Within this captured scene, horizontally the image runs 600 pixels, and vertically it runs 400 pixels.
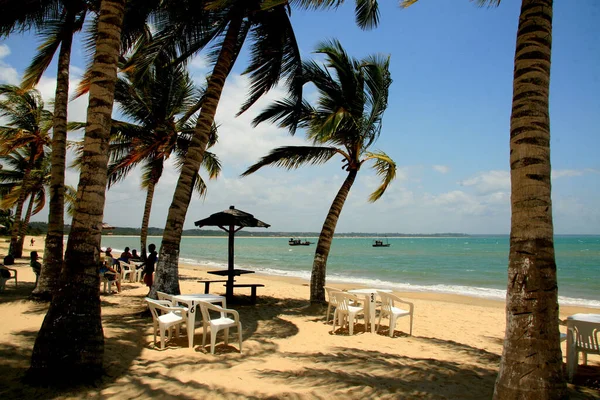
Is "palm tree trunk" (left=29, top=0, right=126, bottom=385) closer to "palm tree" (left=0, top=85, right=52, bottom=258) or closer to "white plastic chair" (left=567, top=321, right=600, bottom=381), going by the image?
"white plastic chair" (left=567, top=321, right=600, bottom=381)

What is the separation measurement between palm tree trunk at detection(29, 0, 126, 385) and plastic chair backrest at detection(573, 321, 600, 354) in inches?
208

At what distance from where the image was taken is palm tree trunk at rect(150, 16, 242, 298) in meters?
7.42

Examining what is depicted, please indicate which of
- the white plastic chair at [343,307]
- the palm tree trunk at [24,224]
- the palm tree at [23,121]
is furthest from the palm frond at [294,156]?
the palm tree trunk at [24,224]

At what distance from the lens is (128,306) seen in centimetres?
874

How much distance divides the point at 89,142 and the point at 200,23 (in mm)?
5973

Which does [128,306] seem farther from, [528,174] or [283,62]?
[528,174]

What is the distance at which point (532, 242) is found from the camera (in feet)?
9.78

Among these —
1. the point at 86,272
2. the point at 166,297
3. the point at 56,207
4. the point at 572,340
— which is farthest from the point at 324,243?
the point at 86,272

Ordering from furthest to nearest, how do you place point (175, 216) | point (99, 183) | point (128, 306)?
point (128, 306) < point (175, 216) < point (99, 183)

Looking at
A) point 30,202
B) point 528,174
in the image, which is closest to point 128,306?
point 528,174

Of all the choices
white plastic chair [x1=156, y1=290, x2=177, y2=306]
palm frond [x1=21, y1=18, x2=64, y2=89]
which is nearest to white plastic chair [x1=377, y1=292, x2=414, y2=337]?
white plastic chair [x1=156, y1=290, x2=177, y2=306]

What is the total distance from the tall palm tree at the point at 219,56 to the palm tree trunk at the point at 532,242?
16.2ft

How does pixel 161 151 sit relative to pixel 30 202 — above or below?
above

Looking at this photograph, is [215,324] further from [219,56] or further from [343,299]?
[219,56]
